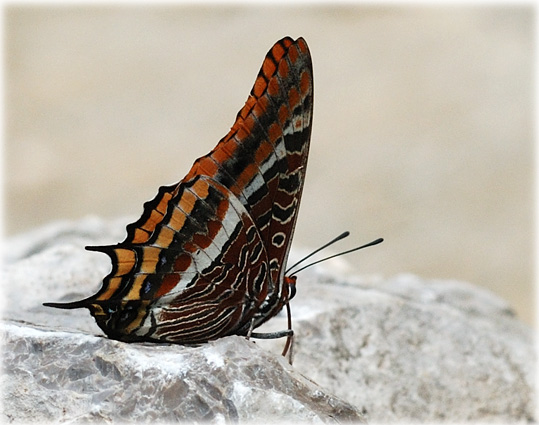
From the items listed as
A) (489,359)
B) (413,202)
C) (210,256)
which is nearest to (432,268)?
(413,202)

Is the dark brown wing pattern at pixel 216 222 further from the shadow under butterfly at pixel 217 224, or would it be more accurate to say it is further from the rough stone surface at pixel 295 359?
the rough stone surface at pixel 295 359

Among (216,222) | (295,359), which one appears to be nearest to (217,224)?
(216,222)

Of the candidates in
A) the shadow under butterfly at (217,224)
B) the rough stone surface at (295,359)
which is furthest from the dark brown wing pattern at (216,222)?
the rough stone surface at (295,359)

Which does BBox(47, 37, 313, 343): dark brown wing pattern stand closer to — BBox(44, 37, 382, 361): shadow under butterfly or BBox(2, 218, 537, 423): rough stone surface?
BBox(44, 37, 382, 361): shadow under butterfly

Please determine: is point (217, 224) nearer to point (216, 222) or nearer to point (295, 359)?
point (216, 222)

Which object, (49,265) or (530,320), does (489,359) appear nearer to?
(49,265)

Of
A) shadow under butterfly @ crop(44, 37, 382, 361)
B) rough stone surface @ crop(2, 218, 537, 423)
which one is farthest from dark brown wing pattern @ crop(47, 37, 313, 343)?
rough stone surface @ crop(2, 218, 537, 423)

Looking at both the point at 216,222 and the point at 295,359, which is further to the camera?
the point at 295,359
